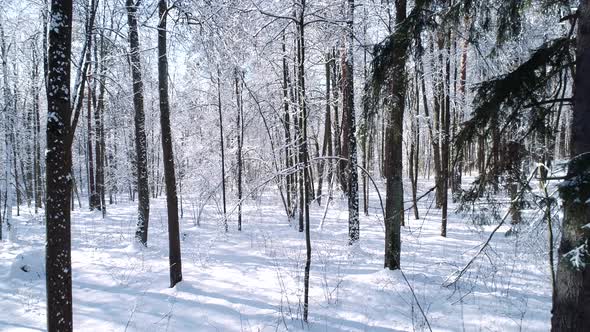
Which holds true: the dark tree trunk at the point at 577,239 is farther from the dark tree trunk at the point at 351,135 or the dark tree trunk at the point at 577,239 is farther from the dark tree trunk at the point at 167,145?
the dark tree trunk at the point at 167,145

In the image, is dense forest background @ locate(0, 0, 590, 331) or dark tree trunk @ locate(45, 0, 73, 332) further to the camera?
dark tree trunk @ locate(45, 0, 73, 332)

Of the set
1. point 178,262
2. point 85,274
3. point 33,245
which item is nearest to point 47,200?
point 178,262

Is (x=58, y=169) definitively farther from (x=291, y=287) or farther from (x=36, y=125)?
(x=36, y=125)

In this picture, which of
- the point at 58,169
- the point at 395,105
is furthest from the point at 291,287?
the point at 58,169

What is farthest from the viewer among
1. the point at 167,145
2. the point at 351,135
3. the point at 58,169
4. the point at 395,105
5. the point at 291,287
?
the point at 351,135

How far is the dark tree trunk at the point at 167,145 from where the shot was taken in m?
6.82

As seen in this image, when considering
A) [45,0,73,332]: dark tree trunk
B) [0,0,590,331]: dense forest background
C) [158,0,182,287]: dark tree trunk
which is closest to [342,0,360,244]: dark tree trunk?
[0,0,590,331]: dense forest background

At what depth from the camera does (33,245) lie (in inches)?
452

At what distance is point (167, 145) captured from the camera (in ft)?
22.5

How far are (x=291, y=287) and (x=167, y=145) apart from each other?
3.80m

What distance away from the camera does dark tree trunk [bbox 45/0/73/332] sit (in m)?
3.80

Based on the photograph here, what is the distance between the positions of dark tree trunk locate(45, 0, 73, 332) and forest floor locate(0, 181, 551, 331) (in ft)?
5.15

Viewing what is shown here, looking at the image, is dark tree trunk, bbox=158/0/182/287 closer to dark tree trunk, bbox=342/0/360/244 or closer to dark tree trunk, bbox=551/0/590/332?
dark tree trunk, bbox=342/0/360/244

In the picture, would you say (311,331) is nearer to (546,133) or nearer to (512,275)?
(546,133)
